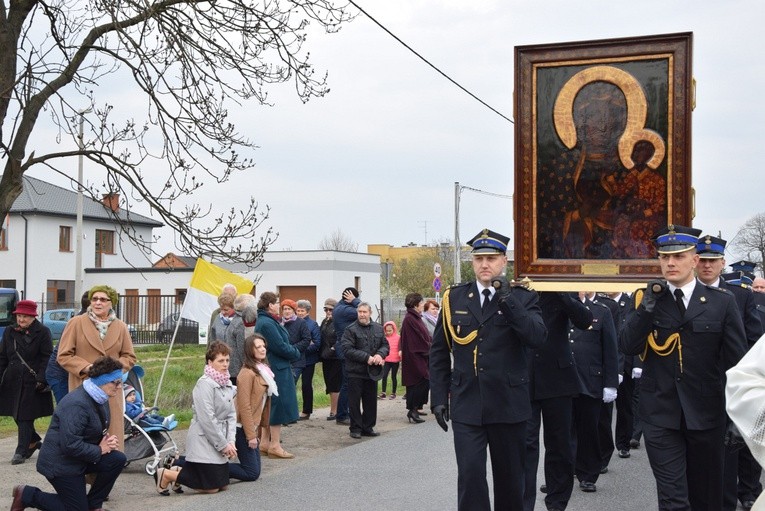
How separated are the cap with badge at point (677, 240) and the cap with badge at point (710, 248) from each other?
1.59 m

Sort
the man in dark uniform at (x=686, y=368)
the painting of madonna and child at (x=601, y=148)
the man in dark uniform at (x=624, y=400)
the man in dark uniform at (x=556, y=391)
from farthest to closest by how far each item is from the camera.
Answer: the man in dark uniform at (x=624, y=400) < the man in dark uniform at (x=556, y=391) < the painting of madonna and child at (x=601, y=148) < the man in dark uniform at (x=686, y=368)

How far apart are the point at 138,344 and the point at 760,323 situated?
32.1m

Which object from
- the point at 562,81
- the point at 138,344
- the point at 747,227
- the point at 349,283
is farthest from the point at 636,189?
the point at 349,283

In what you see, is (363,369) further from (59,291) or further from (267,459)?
(59,291)

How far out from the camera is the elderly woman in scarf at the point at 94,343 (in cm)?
930

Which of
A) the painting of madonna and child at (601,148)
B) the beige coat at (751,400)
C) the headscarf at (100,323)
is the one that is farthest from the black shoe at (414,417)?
the beige coat at (751,400)

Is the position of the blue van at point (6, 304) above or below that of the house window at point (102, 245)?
below

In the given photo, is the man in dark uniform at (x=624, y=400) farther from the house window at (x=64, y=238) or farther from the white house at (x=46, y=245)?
the house window at (x=64, y=238)

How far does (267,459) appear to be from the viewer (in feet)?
38.4

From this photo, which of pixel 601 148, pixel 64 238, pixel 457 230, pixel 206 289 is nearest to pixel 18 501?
pixel 601 148

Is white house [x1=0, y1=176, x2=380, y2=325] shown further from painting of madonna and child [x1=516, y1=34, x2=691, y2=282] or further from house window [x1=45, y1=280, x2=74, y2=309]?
painting of madonna and child [x1=516, y1=34, x2=691, y2=282]

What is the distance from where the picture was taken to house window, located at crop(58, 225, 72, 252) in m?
56.6

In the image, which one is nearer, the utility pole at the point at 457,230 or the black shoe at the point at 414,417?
the black shoe at the point at 414,417

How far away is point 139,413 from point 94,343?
1.15 meters
